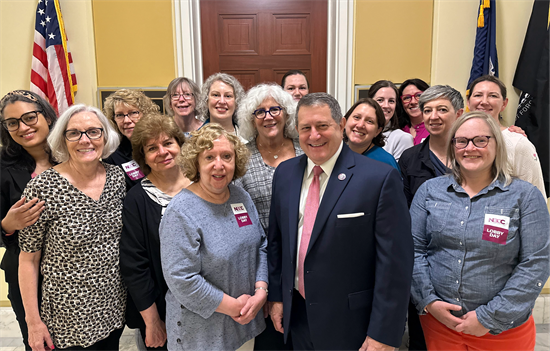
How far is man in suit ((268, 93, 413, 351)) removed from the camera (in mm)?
1458

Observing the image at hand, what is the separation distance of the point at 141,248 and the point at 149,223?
0.14 meters

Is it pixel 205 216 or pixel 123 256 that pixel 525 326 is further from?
pixel 123 256

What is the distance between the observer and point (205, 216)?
5.39ft

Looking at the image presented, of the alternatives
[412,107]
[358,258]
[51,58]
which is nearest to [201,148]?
[358,258]

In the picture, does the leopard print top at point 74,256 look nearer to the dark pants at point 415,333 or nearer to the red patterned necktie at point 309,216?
the red patterned necktie at point 309,216

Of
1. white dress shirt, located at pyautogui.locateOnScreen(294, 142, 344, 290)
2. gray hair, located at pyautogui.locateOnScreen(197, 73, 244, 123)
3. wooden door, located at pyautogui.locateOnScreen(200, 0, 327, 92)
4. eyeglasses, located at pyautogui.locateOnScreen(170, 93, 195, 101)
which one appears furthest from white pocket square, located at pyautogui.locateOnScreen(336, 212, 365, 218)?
wooden door, located at pyautogui.locateOnScreen(200, 0, 327, 92)

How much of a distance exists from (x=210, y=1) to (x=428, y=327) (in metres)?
3.89

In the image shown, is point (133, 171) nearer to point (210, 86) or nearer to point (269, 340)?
point (210, 86)

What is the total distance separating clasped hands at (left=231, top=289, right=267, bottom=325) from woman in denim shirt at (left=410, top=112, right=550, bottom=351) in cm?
85

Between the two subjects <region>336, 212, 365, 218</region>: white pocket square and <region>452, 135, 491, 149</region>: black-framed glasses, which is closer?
<region>336, 212, 365, 218</region>: white pocket square

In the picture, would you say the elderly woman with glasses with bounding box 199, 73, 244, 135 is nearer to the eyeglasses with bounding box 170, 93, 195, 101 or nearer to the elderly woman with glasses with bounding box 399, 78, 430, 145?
the eyeglasses with bounding box 170, 93, 195, 101

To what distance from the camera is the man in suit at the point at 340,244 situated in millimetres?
1458

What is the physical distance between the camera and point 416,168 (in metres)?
2.28

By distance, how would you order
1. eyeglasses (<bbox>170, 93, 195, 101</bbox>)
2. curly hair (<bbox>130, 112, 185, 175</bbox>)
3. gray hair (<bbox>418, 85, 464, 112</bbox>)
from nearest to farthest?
curly hair (<bbox>130, 112, 185, 175</bbox>) → gray hair (<bbox>418, 85, 464, 112</bbox>) → eyeglasses (<bbox>170, 93, 195, 101</bbox>)
